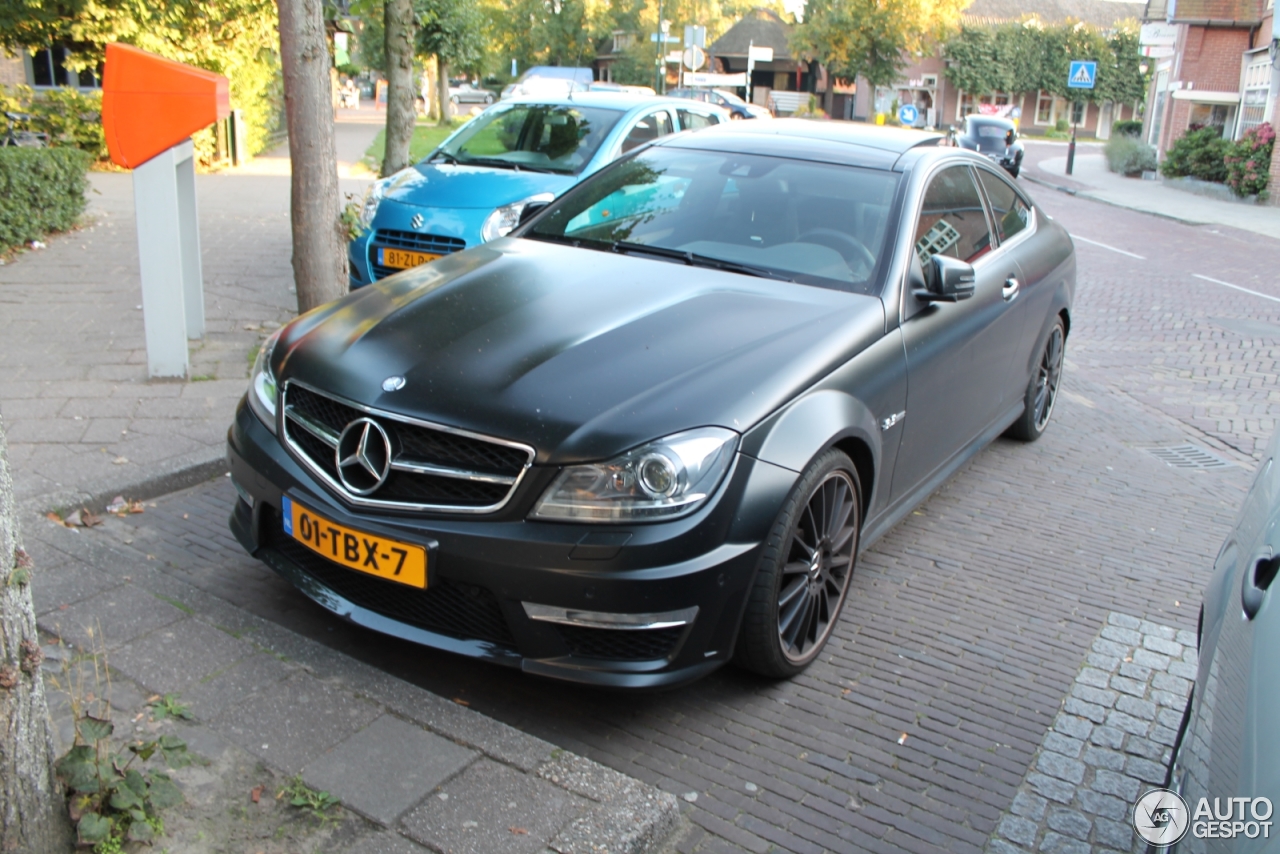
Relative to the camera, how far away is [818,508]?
11.4 feet

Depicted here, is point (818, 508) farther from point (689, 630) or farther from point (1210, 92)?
point (1210, 92)

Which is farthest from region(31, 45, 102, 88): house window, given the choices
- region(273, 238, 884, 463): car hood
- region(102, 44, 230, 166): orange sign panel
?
region(273, 238, 884, 463): car hood

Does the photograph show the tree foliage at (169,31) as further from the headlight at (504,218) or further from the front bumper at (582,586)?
the front bumper at (582,586)

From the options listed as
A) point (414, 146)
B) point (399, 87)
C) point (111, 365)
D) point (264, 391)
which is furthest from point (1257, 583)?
point (414, 146)

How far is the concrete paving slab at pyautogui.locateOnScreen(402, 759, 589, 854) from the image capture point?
2533mm

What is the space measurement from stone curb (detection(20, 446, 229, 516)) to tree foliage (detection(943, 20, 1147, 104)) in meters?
63.5

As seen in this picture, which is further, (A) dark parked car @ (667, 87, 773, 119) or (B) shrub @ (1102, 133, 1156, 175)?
(A) dark parked car @ (667, 87, 773, 119)

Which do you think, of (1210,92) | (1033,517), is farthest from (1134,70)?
(1033,517)

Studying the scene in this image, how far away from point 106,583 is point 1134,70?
232ft

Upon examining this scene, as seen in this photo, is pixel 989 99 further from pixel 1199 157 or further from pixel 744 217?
pixel 744 217

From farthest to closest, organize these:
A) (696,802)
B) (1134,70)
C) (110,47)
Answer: (1134,70) < (110,47) < (696,802)

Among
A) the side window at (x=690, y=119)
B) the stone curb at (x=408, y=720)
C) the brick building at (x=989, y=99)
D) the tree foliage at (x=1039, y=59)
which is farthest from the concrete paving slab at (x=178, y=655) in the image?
the tree foliage at (x=1039, y=59)

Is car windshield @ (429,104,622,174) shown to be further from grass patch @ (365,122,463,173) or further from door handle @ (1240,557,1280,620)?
grass patch @ (365,122,463,173)

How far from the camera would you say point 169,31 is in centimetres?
1684
